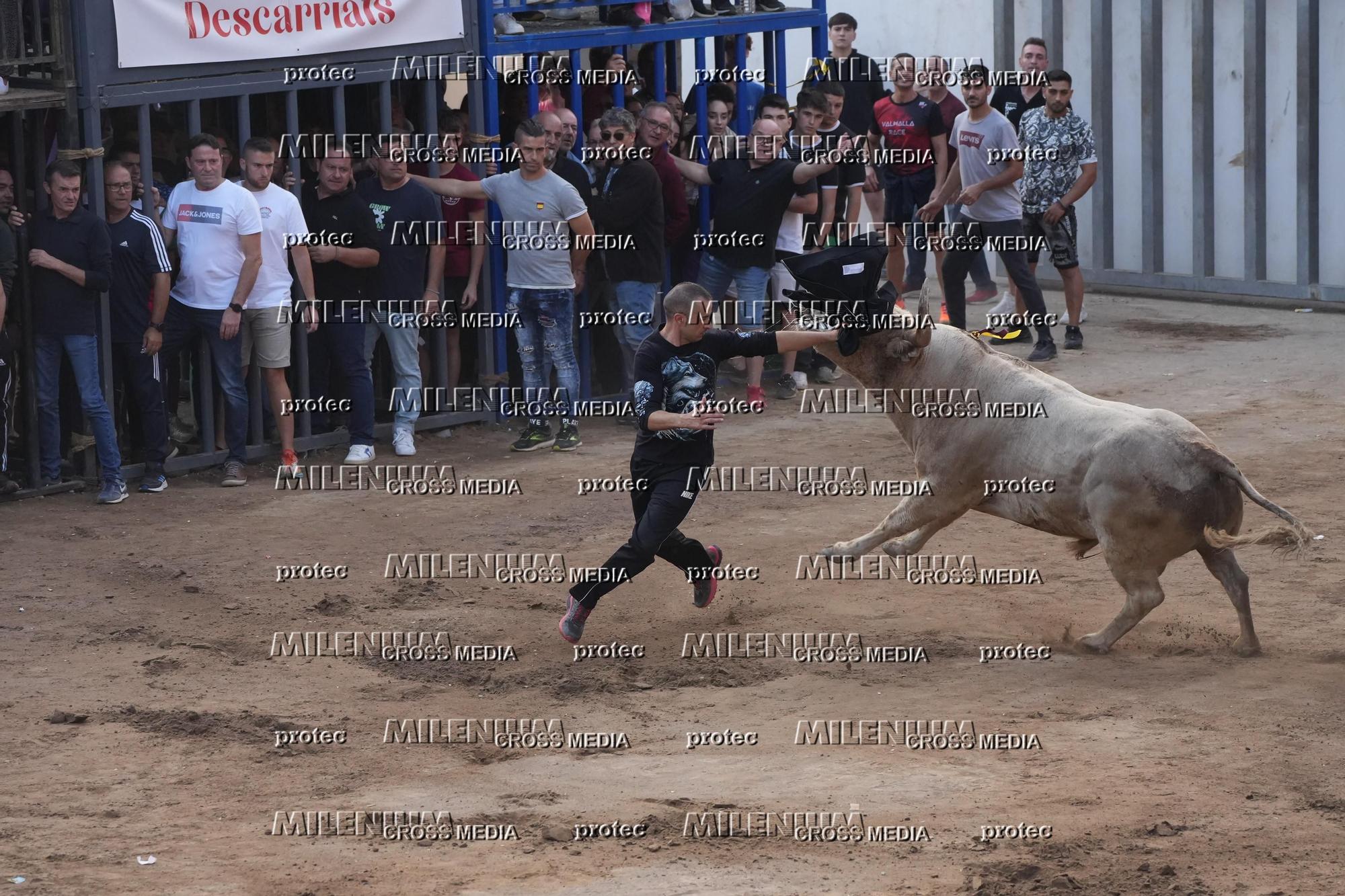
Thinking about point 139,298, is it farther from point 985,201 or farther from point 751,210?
point 985,201

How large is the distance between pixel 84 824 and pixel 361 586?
3.42 metres

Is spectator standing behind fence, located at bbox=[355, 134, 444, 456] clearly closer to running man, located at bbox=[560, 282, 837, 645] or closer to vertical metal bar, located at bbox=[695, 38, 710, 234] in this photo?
vertical metal bar, located at bbox=[695, 38, 710, 234]

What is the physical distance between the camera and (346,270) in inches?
480

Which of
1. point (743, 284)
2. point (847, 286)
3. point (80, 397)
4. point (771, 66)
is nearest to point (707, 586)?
point (847, 286)

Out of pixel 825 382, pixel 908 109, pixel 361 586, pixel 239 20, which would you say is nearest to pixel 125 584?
pixel 361 586

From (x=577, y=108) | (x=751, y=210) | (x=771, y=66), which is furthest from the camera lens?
(x=771, y=66)

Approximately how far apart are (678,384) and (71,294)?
462 centimetres

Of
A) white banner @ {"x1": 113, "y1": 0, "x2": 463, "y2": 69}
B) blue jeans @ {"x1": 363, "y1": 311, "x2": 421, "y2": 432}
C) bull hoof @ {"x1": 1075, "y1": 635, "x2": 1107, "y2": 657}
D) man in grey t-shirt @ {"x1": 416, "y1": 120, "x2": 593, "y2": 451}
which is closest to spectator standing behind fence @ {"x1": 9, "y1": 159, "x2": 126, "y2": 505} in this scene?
white banner @ {"x1": 113, "y1": 0, "x2": 463, "y2": 69}

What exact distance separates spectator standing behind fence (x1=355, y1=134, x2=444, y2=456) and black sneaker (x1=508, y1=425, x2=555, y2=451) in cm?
77

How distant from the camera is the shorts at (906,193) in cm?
1605

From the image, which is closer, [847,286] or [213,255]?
[847,286]

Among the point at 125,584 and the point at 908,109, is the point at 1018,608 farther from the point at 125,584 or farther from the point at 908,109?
the point at 908,109

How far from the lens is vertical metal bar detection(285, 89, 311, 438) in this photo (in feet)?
39.8

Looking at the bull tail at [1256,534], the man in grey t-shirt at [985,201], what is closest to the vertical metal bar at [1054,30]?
the man in grey t-shirt at [985,201]
